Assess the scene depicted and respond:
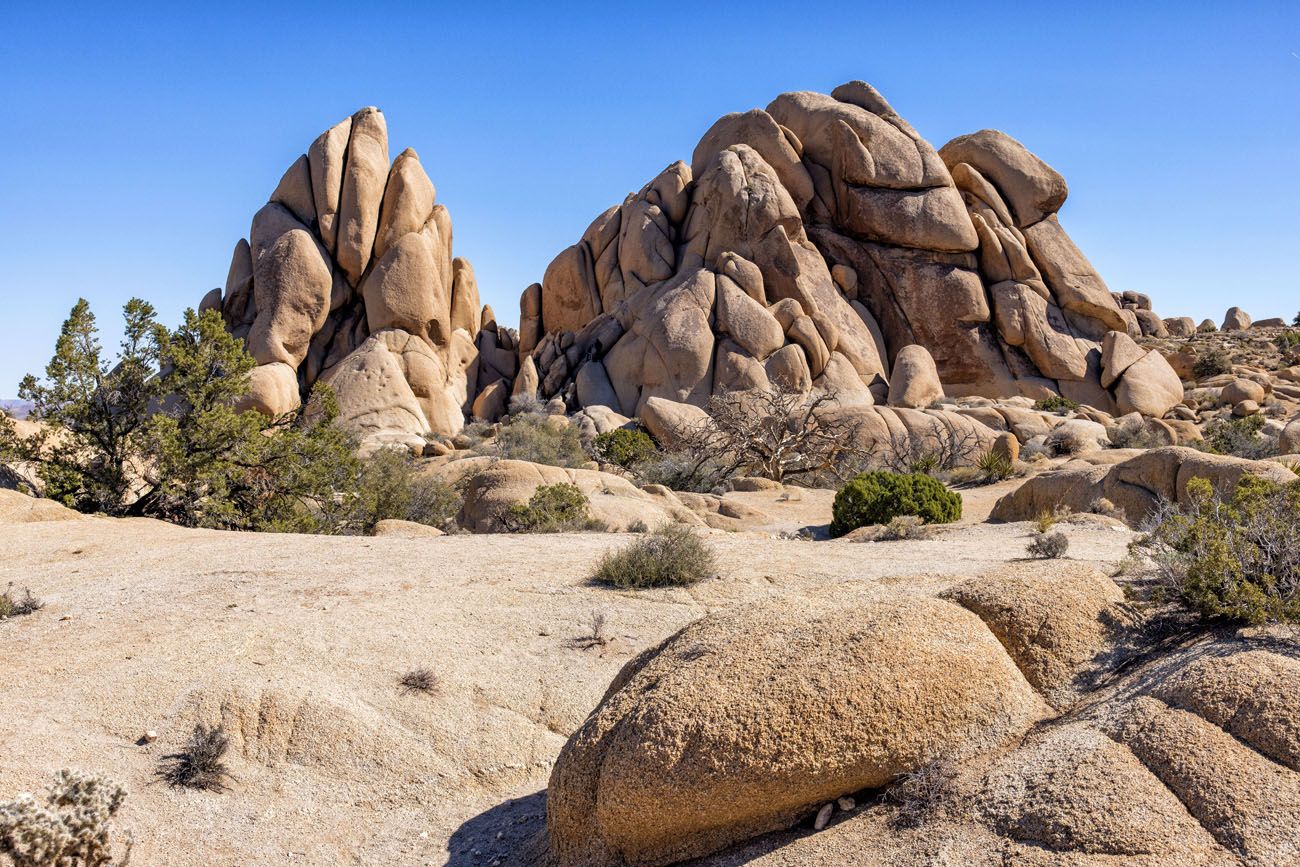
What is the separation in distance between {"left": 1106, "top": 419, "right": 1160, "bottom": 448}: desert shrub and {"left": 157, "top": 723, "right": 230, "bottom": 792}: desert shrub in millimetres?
28932

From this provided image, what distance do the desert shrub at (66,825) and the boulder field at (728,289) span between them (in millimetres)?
28630

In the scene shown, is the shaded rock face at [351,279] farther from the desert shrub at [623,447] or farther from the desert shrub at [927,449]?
the desert shrub at [927,449]

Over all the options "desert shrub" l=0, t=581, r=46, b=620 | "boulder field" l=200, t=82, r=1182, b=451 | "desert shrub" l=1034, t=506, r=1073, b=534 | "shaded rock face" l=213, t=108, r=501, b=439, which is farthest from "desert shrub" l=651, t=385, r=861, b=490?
"desert shrub" l=0, t=581, r=46, b=620

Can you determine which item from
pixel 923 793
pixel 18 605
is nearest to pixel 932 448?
pixel 18 605

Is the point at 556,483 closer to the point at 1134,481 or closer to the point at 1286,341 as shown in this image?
the point at 1134,481

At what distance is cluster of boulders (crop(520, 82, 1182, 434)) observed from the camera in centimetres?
3944

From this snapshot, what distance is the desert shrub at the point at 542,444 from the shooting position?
26.8 metres

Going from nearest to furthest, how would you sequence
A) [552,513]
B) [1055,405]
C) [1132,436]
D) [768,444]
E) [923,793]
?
[923,793], [552,513], [768,444], [1132,436], [1055,405]

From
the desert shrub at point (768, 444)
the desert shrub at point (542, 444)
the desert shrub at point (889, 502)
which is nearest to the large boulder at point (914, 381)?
the desert shrub at point (768, 444)

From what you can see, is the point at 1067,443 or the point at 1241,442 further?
the point at 1067,443

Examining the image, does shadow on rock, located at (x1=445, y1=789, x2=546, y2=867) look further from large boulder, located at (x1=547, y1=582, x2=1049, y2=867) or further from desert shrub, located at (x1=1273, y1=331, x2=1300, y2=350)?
desert shrub, located at (x1=1273, y1=331, x2=1300, y2=350)

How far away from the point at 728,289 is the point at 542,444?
14.4 metres

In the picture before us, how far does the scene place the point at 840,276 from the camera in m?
44.7

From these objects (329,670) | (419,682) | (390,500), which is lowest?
(419,682)
